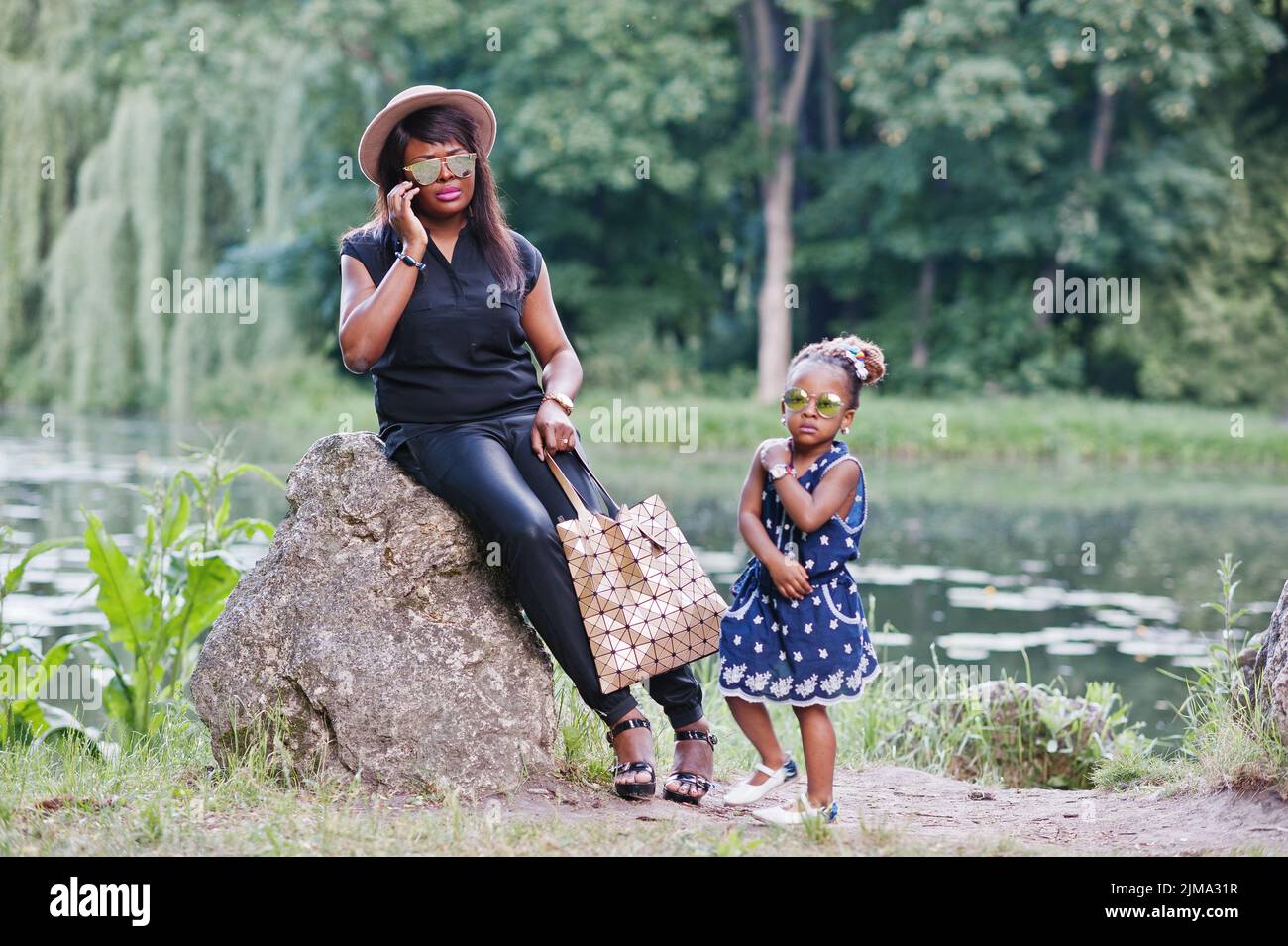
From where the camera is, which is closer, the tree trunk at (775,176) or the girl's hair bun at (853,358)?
the girl's hair bun at (853,358)

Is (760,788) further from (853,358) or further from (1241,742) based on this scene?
(1241,742)

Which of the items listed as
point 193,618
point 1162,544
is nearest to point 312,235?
point 1162,544

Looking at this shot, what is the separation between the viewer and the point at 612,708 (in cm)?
463

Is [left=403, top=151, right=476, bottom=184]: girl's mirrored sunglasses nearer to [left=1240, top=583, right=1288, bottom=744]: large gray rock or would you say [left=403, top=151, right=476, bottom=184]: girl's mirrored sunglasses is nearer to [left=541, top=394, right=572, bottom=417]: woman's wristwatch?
[left=541, top=394, right=572, bottom=417]: woman's wristwatch

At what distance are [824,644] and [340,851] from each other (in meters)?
1.52

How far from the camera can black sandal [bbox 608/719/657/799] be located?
4.57m

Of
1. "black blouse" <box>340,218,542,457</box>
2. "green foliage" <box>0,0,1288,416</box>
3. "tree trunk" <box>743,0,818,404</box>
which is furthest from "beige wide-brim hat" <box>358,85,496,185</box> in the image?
"tree trunk" <box>743,0,818,404</box>

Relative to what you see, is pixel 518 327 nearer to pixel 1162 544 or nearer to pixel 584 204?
pixel 1162 544

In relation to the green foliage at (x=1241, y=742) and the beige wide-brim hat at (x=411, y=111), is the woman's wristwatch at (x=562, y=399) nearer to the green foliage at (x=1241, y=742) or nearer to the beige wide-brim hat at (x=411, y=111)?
the beige wide-brim hat at (x=411, y=111)

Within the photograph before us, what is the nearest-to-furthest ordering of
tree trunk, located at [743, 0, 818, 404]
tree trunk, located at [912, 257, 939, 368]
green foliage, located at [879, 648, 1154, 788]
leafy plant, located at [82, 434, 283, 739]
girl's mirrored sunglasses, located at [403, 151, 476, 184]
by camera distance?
girl's mirrored sunglasses, located at [403, 151, 476, 184] → leafy plant, located at [82, 434, 283, 739] → green foliage, located at [879, 648, 1154, 788] → tree trunk, located at [743, 0, 818, 404] → tree trunk, located at [912, 257, 939, 368]

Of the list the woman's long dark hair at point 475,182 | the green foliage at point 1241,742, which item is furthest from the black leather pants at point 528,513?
the green foliage at point 1241,742

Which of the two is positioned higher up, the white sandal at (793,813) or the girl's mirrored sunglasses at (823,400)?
the girl's mirrored sunglasses at (823,400)

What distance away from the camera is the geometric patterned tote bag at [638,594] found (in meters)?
4.55
